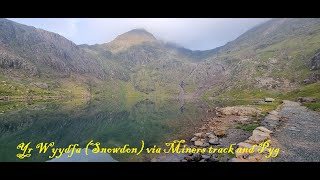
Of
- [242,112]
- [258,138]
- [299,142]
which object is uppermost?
[258,138]

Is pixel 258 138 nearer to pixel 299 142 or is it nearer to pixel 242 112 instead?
pixel 299 142

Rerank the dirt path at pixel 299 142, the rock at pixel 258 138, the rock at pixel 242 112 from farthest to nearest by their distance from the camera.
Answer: the rock at pixel 242 112 → the rock at pixel 258 138 → the dirt path at pixel 299 142


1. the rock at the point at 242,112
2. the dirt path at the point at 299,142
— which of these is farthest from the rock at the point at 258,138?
the rock at the point at 242,112

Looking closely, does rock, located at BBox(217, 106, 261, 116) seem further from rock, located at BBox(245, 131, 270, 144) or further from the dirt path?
rock, located at BBox(245, 131, 270, 144)

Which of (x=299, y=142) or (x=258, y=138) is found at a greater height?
(x=258, y=138)

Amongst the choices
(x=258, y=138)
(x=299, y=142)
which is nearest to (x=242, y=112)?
(x=258, y=138)

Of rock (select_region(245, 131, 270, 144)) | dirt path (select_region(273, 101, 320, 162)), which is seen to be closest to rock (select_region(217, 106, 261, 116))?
dirt path (select_region(273, 101, 320, 162))

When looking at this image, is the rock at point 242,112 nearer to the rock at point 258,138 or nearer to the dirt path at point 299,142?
the dirt path at point 299,142

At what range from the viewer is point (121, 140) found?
48.1 meters

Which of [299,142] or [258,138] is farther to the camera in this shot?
[258,138]

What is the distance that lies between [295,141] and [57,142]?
122ft

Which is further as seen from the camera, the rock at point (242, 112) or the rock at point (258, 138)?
the rock at point (242, 112)

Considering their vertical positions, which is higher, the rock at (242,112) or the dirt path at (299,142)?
the dirt path at (299,142)
